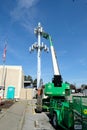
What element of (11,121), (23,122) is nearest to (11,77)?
(11,121)

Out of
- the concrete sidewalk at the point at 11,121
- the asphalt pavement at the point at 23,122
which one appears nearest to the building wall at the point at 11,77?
the concrete sidewalk at the point at 11,121

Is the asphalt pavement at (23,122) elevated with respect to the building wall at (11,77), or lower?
lower

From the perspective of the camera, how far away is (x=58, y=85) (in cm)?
1931

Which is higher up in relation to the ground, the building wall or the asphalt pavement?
the building wall

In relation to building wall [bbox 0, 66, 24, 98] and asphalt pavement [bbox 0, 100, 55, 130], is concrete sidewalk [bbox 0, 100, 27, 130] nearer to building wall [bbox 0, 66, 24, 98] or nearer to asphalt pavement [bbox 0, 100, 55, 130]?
asphalt pavement [bbox 0, 100, 55, 130]

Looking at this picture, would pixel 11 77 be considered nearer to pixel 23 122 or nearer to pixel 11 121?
pixel 11 121

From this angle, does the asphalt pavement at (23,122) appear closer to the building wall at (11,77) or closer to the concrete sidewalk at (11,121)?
the concrete sidewalk at (11,121)

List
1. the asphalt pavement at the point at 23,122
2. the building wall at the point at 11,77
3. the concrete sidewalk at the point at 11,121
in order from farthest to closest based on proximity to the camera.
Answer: the building wall at the point at 11,77 → the asphalt pavement at the point at 23,122 → the concrete sidewalk at the point at 11,121

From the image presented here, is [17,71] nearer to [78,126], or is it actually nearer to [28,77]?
[78,126]

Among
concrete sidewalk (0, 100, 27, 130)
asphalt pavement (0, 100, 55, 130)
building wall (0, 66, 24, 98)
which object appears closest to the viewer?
concrete sidewalk (0, 100, 27, 130)

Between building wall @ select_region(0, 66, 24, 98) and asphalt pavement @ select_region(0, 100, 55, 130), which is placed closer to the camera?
asphalt pavement @ select_region(0, 100, 55, 130)

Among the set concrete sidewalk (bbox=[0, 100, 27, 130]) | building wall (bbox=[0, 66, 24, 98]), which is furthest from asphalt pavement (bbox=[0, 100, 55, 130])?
building wall (bbox=[0, 66, 24, 98])

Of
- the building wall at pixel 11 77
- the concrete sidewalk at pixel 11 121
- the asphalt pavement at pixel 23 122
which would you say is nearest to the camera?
the concrete sidewalk at pixel 11 121

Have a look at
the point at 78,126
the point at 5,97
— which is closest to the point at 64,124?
the point at 78,126
